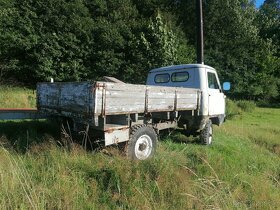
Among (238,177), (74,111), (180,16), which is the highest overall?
(180,16)

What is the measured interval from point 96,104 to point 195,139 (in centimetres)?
529

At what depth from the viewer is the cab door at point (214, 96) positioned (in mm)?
9938

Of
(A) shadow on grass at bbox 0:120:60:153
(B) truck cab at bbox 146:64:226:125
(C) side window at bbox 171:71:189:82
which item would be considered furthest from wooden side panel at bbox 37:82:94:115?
(C) side window at bbox 171:71:189:82

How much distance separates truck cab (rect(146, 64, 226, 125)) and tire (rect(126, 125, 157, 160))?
2.37 m

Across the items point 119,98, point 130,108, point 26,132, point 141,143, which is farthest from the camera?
point 26,132

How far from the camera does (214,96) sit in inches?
403

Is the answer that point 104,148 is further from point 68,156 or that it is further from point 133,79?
point 133,79

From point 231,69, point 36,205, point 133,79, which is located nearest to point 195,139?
point 36,205

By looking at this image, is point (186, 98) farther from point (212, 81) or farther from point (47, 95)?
point (47, 95)

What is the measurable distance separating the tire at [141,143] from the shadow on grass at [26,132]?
6.52 ft

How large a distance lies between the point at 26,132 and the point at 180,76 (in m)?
4.69

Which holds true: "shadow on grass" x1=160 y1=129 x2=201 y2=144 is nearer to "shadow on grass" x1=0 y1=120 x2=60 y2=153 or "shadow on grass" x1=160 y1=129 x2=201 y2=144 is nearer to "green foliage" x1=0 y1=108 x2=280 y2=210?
"green foliage" x1=0 y1=108 x2=280 y2=210

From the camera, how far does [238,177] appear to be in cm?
641

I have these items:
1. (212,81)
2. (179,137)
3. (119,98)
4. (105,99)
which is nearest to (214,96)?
(212,81)
